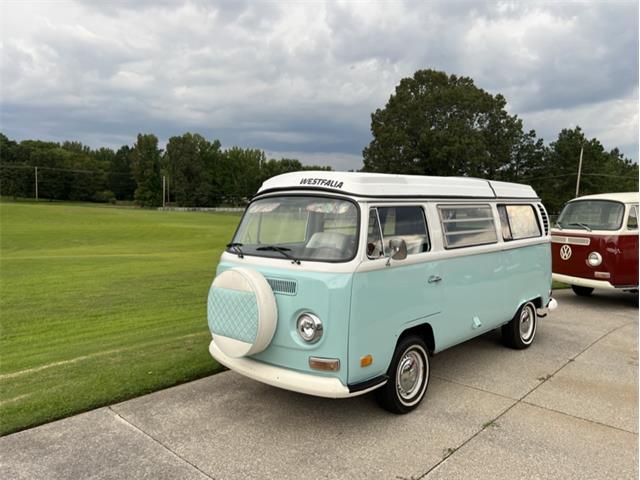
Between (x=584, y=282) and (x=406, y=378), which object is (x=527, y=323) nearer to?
(x=406, y=378)

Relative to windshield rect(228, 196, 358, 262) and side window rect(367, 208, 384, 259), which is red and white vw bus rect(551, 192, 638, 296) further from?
windshield rect(228, 196, 358, 262)

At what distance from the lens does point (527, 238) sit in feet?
21.3

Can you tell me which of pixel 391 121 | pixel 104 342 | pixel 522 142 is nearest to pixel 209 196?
pixel 391 121

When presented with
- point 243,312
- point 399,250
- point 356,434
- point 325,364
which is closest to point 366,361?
point 325,364

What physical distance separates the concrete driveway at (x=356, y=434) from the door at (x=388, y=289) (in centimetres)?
68

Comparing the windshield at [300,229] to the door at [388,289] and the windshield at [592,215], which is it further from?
the windshield at [592,215]

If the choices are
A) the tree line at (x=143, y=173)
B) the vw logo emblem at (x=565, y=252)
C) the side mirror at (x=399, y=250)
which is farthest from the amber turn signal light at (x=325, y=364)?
the tree line at (x=143, y=173)

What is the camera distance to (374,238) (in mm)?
4113

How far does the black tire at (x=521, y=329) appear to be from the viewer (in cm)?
640

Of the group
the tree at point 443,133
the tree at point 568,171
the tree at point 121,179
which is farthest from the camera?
the tree at point 121,179

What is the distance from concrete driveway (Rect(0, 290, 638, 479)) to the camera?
3.49 metres

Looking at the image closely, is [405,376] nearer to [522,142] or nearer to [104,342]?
[104,342]

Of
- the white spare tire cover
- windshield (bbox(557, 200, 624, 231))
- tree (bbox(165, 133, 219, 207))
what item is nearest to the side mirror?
the white spare tire cover

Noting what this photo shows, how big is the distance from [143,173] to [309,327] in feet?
364
